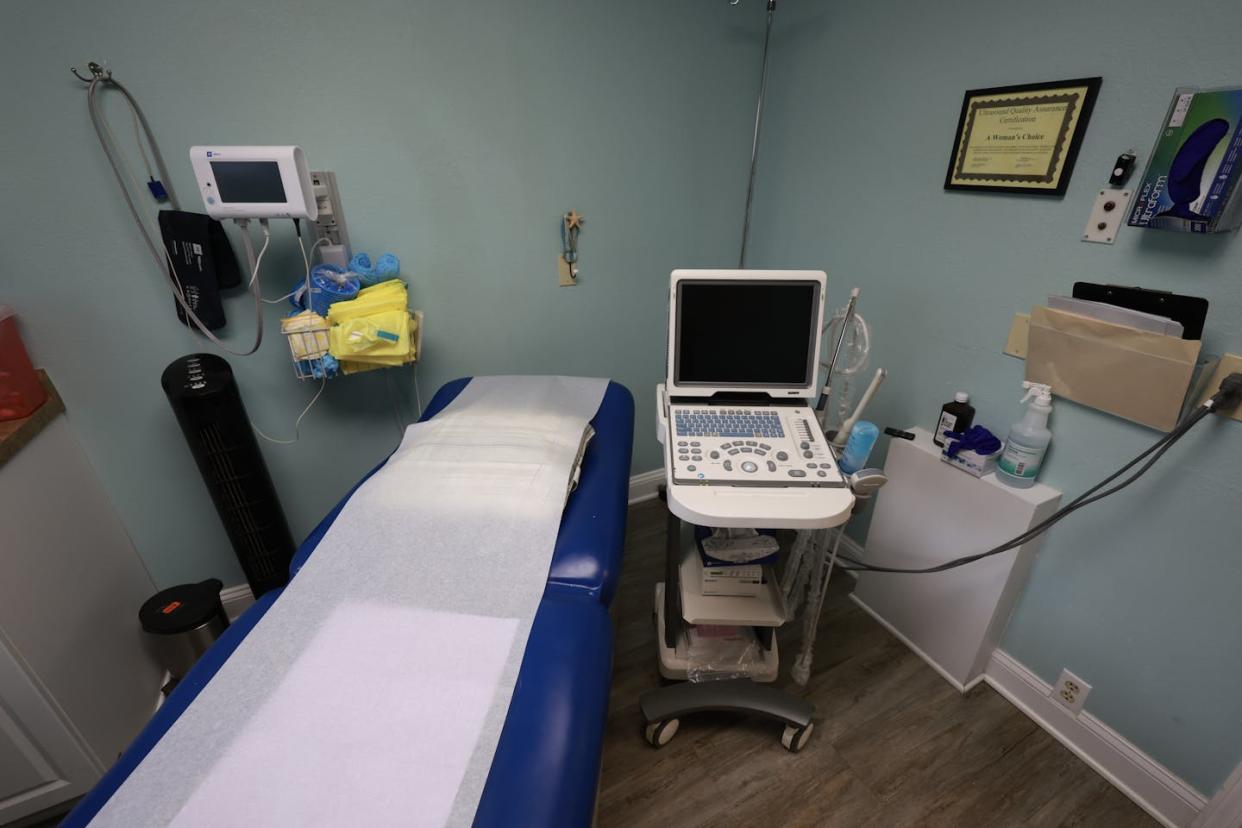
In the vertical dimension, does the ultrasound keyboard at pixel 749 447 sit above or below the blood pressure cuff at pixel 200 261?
below

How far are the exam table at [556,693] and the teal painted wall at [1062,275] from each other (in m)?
1.14

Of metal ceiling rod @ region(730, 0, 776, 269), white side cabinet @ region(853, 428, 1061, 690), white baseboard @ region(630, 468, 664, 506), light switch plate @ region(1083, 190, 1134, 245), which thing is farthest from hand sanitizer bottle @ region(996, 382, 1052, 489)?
white baseboard @ region(630, 468, 664, 506)

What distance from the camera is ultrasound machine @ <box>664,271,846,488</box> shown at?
1.14 meters

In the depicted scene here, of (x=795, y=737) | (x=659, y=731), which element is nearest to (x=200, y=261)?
(x=659, y=731)

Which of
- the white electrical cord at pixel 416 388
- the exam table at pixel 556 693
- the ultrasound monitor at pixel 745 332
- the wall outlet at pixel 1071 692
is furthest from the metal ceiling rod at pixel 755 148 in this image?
the wall outlet at pixel 1071 692

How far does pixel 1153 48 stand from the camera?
105 centimetres

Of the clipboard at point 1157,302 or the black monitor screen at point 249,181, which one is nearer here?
the clipboard at point 1157,302

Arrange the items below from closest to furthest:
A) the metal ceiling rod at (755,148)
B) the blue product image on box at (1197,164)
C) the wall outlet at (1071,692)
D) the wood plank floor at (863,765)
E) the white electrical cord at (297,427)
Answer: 1. the blue product image on box at (1197,164)
2. the wood plank floor at (863,765)
3. the wall outlet at (1071,692)
4. the white electrical cord at (297,427)
5. the metal ceiling rod at (755,148)

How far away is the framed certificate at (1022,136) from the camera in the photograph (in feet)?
3.84

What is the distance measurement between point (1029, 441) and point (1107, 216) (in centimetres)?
53

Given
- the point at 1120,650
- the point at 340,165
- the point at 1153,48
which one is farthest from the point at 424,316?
the point at 1120,650

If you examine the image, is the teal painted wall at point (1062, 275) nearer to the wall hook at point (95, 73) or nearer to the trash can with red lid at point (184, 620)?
the wall hook at point (95, 73)

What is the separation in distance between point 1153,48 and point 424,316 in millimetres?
1900

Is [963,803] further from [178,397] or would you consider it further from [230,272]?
[230,272]
